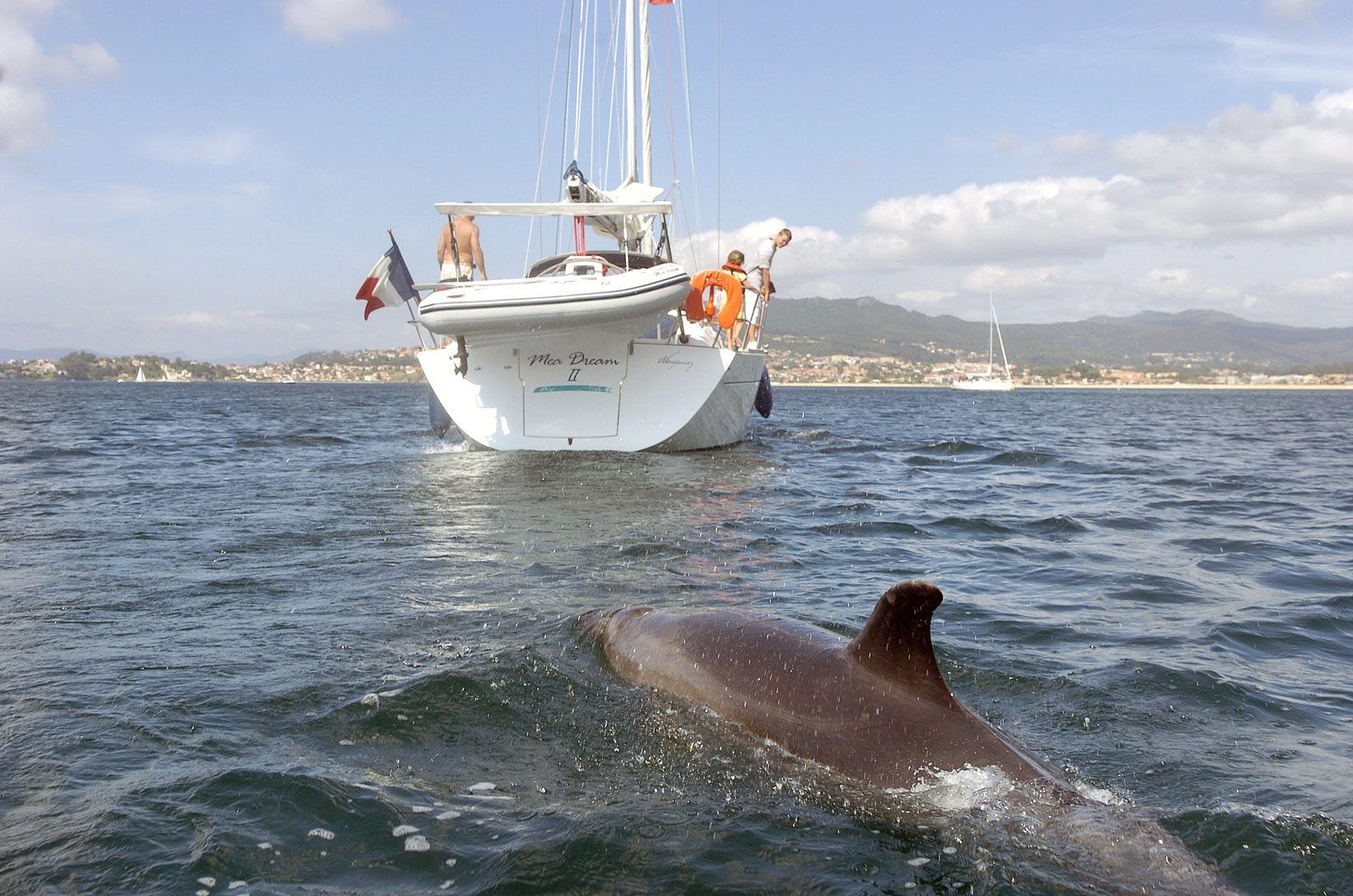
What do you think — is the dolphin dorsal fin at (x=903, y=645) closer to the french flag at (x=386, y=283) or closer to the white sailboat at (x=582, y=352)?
the white sailboat at (x=582, y=352)

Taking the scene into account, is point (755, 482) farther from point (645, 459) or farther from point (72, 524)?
point (72, 524)

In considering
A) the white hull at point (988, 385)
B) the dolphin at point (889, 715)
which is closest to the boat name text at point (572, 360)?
the dolphin at point (889, 715)

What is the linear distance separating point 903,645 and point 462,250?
40.9 ft

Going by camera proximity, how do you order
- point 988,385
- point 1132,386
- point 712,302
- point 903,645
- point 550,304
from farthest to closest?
1. point 1132,386
2. point 988,385
3. point 712,302
4. point 550,304
5. point 903,645

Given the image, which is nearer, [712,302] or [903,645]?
[903,645]

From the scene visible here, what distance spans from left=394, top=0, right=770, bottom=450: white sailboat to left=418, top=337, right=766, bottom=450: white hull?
17mm

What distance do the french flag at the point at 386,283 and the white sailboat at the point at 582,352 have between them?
3.12ft

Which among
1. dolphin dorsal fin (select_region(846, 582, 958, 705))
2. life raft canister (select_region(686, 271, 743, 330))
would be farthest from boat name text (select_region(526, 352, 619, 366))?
dolphin dorsal fin (select_region(846, 582, 958, 705))

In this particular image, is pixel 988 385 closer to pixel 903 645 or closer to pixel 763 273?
pixel 763 273

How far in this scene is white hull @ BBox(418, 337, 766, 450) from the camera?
14.5 meters

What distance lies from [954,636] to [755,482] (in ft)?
22.9

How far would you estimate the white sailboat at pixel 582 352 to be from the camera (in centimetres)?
1320

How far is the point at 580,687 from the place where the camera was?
4.79 metres

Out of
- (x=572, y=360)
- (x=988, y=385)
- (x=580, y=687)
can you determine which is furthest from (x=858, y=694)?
(x=988, y=385)
